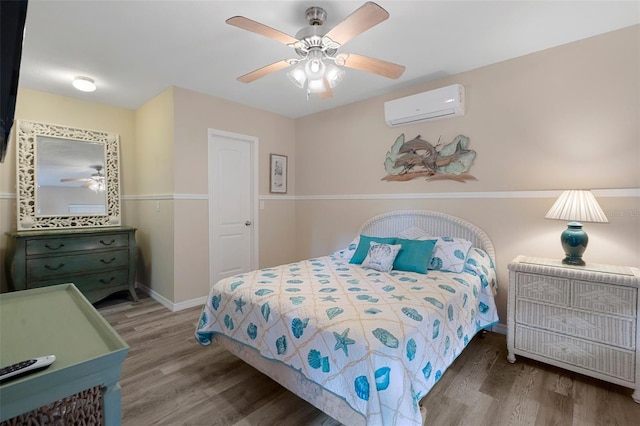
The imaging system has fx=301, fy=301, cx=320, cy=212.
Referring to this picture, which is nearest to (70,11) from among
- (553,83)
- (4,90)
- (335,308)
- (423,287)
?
(4,90)

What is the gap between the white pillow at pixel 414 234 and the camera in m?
3.10

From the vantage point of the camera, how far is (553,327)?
2115mm

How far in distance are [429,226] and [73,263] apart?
3.74 meters

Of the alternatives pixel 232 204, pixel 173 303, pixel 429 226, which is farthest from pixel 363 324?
pixel 232 204

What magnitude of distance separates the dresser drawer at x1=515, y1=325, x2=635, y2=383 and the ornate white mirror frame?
4.51 meters

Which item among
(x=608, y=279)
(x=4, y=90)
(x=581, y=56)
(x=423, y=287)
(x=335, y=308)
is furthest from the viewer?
(x=581, y=56)

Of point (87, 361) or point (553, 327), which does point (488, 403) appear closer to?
point (553, 327)

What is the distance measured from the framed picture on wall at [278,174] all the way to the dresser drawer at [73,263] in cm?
195

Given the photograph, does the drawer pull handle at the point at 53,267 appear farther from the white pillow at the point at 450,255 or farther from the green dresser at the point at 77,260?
the white pillow at the point at 450,255

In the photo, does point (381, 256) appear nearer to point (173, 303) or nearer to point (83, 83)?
point (173, 303)

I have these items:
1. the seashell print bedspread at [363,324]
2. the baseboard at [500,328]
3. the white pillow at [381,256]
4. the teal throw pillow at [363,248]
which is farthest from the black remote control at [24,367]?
the baseboard at [500,328]

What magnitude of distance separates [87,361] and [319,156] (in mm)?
3725

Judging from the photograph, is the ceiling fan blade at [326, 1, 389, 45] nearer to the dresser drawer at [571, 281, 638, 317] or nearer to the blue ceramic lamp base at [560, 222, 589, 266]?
the blue ceramic lamp base at [560, 222, 589, 266]

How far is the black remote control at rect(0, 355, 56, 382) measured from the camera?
0.59 m
